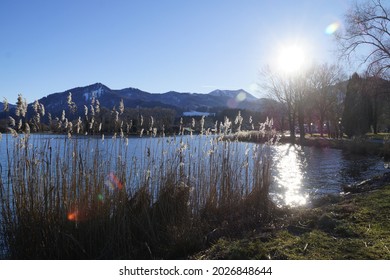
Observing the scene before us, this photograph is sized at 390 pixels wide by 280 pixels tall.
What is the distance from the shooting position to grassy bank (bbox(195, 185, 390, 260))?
412 centimetres

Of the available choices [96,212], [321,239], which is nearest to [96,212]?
[96,212]

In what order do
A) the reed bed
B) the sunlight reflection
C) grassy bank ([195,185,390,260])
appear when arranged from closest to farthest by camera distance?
grassy bank ([195,185,390,260]), the reed bed, the sunlight reflection

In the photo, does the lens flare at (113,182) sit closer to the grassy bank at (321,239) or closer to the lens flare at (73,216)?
the lens flare at (73,216)

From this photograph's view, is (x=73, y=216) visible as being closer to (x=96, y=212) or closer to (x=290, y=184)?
(x=96, y=212)

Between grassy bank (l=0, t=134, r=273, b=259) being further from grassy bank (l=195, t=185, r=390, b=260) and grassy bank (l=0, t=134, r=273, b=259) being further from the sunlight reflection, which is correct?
the sunlight reflection

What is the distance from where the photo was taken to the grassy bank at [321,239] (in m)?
4.12

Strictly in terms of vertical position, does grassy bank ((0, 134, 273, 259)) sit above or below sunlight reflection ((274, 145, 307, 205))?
above

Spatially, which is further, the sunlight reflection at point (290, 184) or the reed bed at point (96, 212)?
the sunlight reflection at point (290, 184)

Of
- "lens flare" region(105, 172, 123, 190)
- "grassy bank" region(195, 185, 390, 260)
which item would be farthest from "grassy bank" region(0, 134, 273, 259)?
"grassy bank" region(195, 185, 390, 260)

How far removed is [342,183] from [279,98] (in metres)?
32.0

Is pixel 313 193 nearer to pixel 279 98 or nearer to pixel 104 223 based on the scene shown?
pixel 104 223

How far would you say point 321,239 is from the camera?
15.5 feet

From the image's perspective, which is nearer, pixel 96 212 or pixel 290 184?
pixel 96 212

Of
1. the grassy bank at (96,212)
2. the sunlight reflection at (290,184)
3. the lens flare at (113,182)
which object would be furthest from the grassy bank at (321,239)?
the sunlight reflection at (290,184)
